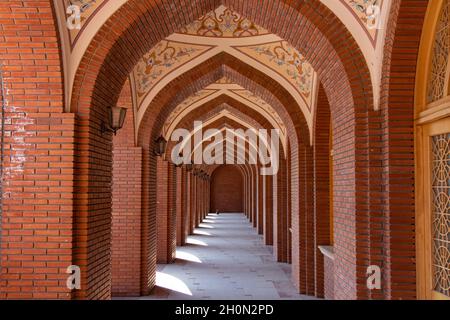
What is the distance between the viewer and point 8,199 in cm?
489

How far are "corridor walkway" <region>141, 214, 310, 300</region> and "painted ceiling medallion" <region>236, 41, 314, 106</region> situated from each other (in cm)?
389

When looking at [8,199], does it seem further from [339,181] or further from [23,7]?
[339,181]

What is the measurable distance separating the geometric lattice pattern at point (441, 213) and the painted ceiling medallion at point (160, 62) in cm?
520

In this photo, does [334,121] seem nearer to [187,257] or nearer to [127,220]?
[127,220]

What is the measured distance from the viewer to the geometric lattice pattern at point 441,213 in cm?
415

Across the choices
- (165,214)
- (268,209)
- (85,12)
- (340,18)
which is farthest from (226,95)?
(85,12)

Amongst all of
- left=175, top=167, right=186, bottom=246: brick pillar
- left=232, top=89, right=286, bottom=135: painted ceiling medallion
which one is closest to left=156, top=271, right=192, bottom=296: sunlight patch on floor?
left=232, top=89, right=286, bottom=135: painted ceiling medallion

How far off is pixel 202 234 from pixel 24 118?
16.2 meters

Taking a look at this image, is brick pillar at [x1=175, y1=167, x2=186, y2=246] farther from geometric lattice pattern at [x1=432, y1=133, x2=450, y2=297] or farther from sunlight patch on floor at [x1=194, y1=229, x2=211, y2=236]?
geometric lattice pattern at [x1=432, y1=133, x2=450, y2=297]

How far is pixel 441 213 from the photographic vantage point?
4.27m

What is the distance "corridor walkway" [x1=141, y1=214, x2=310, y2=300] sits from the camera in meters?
8.90
